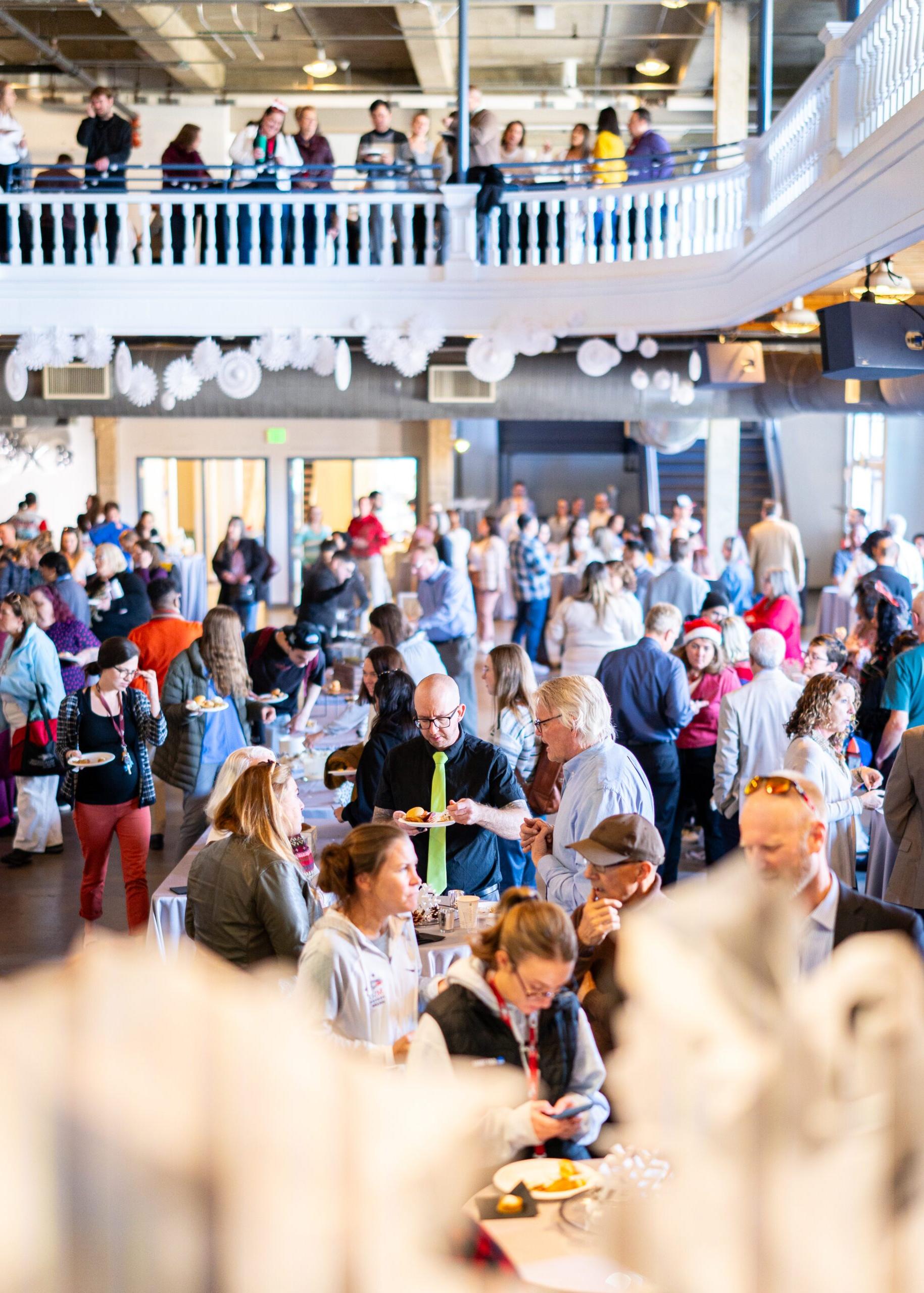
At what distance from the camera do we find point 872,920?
2549mm

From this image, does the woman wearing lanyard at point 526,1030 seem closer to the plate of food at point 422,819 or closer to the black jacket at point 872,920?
the black jacket at point 872,920

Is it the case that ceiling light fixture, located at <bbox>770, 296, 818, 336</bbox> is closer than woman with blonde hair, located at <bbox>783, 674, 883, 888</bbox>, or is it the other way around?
woman with blonde hair, located at <bbox>783, 674, 883, 888</bbox>

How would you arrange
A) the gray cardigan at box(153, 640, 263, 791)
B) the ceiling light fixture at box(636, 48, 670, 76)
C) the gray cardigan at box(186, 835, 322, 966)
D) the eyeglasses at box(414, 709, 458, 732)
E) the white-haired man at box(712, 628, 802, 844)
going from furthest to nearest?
1. the ceiling light fixture at box(636, 48, 670, 76)
2. the gray cardigan at box(153, 640, 263, 791)
3. the white-haired man at box(712, 628, 802, 844)
4. the eyeglasses at box(414, 709, 458, 732)
5. the gray cardigan at box(186, 835, 322, 966)

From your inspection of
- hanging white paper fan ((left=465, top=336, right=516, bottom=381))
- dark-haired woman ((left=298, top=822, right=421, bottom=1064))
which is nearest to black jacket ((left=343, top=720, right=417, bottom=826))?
dark-haired woman ((left=298, top=822, right=421, bottom=1064))

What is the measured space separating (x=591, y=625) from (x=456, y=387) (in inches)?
127

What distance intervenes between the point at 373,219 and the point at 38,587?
13.4 feet

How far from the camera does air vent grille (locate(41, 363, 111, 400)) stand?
999 centimetres

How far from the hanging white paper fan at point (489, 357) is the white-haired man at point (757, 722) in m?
4.37

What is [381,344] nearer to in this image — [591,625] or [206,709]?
[591,625]

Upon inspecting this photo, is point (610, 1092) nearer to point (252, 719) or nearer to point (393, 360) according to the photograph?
point (252, 719)

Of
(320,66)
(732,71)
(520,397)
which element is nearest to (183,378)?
(520,397)

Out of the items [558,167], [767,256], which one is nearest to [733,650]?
[767,256]

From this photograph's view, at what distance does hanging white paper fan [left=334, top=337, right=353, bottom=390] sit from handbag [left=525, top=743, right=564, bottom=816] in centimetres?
534

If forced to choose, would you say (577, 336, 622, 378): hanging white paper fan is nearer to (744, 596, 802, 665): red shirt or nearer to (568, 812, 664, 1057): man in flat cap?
(744, 596, 802, 665): red shirt
